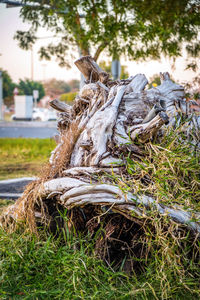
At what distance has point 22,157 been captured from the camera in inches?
453

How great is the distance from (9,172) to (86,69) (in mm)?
5644

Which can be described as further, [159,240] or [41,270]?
[41,270]

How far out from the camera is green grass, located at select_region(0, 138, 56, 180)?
918 cm

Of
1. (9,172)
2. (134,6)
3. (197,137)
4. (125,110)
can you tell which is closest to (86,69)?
(125,110)

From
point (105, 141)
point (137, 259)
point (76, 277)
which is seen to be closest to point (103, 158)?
point (105, 141)

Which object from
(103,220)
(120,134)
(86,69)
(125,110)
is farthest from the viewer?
(86,69)

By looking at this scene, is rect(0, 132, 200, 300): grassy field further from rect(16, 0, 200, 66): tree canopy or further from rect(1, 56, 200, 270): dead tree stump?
rect(16, 0, 200, 66): tree canopy

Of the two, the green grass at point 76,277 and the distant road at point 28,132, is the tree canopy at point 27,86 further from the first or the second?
the green grass at point 76,277

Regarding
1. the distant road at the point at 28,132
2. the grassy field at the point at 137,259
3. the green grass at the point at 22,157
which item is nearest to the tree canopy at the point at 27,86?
the distant road at the point at 28,132

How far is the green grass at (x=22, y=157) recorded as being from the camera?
9180 mm

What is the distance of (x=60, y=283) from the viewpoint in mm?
2773

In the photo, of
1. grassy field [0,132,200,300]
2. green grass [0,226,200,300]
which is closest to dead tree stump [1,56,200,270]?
grassy field [0,132,200,300]

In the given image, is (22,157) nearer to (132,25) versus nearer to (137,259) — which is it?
(132,25)

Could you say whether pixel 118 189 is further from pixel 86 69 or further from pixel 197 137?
pixel 86 69
